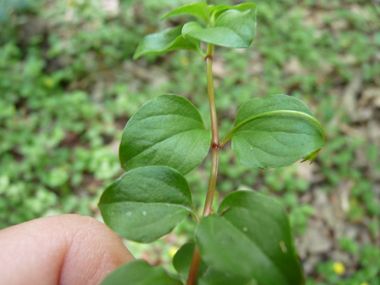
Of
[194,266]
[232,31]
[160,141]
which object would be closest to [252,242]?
[194,266]

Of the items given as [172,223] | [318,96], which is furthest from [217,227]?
[318,96]

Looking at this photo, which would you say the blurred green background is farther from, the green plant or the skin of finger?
the green plant

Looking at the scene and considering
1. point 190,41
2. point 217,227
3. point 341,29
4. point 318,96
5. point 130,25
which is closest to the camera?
point 217,227

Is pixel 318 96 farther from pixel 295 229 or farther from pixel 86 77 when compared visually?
pixel 86 77

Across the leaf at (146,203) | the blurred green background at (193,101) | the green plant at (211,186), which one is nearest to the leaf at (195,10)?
the green plant at (211,186)

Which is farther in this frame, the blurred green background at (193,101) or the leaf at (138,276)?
the blurred green background at (193,101)

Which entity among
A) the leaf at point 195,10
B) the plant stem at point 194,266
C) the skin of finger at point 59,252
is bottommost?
the skin of finger at point 59,252

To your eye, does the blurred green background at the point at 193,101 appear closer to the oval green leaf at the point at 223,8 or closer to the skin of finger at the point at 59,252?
the skin of finger at the point at 59,252
